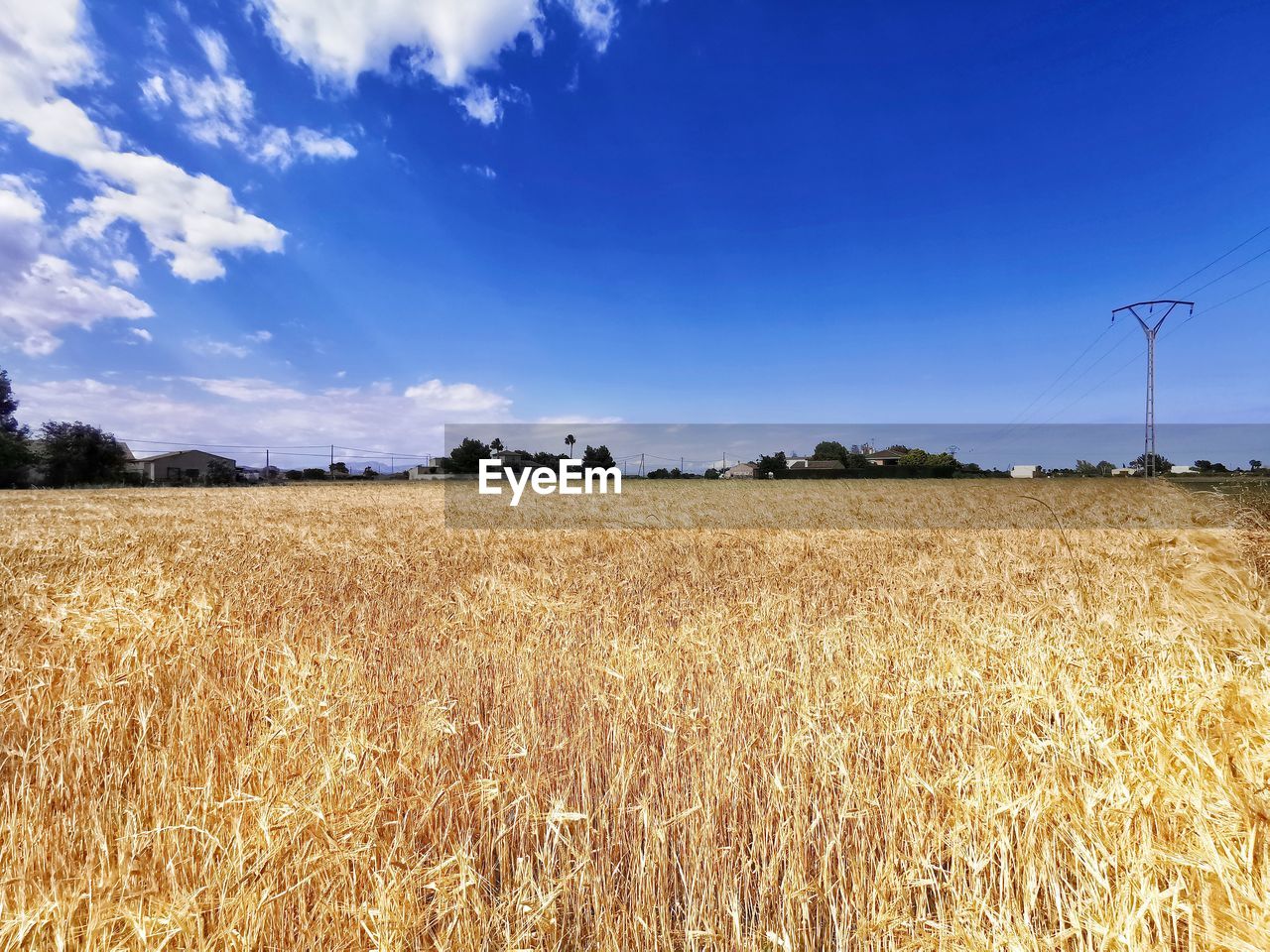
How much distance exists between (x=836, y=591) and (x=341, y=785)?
21.4ft

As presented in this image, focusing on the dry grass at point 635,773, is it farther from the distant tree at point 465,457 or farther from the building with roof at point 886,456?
the building with roof at point 886,456

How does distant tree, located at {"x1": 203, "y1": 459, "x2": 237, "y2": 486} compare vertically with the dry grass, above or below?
above

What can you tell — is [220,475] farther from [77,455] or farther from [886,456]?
[886,456]

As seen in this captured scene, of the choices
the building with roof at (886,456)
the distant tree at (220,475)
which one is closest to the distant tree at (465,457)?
the distant tree at (220,475)

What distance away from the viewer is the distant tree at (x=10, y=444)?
182 ft

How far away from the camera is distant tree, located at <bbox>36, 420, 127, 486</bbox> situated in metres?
59.1

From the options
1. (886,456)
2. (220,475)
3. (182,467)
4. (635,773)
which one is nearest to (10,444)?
(220,475)

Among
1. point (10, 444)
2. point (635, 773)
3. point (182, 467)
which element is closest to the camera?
point (635, 773)

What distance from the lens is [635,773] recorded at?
3.30m

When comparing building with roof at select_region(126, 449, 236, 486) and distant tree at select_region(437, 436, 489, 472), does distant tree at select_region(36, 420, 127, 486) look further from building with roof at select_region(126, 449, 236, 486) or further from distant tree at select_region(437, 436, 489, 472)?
distant tree at select_region(437, 436, 489, 472)

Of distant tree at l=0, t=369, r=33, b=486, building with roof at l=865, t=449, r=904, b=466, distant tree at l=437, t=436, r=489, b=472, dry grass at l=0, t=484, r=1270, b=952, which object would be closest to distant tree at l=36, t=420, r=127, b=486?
distant tree at l=0, t=369, r=33, b=486

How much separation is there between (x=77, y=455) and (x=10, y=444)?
5.26 meters

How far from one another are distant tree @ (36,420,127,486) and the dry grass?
247ft

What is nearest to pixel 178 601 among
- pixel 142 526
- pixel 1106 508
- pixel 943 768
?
pixel 943 768
